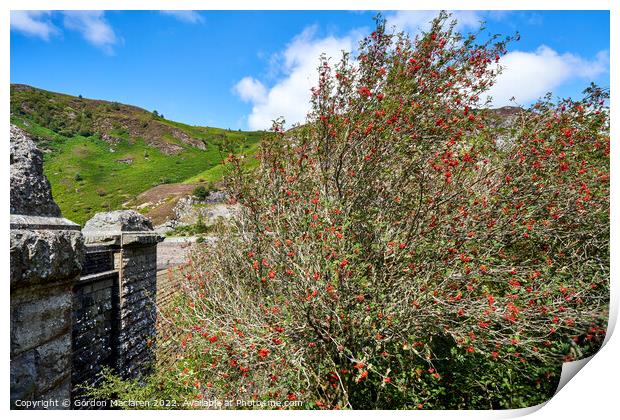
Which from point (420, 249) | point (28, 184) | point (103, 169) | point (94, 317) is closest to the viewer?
point (28, 184)

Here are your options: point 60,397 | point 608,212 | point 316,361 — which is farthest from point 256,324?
point 608,212

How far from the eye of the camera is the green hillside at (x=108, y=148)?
4793 mm

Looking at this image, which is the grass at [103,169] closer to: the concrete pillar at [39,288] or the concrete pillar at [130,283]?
the concrete pillar at [130,283]

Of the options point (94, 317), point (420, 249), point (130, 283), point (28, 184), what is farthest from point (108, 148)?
point (420, 249)

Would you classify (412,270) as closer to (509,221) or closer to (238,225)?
(509,221)

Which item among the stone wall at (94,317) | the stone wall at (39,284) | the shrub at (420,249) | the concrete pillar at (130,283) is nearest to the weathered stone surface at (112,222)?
the concrete pillar at (130,283)

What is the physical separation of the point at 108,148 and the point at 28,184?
19.3 ft

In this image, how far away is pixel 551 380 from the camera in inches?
142

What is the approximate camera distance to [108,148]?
746 centimetres

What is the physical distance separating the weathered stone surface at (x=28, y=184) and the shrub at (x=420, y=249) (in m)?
1.86

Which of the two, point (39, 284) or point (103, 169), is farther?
point (103, 169)

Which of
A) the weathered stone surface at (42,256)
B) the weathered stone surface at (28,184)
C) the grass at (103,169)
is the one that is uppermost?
the grass at (103,169)

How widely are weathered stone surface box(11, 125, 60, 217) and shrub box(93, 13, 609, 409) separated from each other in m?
1.86

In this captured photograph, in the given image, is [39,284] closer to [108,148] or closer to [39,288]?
[39,288]
